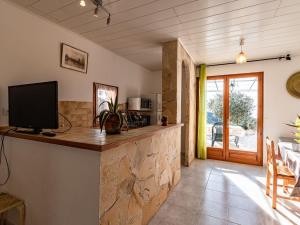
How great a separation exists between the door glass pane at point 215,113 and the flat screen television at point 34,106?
151 inches

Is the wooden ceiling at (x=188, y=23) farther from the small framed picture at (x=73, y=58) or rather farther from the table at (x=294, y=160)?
the table at (x=294, y=160)

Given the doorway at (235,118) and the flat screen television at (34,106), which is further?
the doorway at (235,118)

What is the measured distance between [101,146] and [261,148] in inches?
162

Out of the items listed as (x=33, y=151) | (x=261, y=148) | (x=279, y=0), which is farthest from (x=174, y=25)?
(x=261, y=148)

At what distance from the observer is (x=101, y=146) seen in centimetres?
108

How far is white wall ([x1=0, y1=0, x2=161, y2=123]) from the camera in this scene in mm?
1829

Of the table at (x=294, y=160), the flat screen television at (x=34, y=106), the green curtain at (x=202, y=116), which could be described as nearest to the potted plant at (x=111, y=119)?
the flat screen television at (x=34, y=106)

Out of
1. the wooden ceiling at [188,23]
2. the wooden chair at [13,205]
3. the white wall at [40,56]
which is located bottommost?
the wooden chair at [13,205]

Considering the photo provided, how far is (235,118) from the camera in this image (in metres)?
4.07

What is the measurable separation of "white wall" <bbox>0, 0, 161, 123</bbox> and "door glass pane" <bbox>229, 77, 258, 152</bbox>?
10.2 feet

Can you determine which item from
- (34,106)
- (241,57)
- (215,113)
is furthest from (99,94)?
(215,113)

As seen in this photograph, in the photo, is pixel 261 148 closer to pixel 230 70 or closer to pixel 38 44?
pixel 230 70

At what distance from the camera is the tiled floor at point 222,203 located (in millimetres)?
1902

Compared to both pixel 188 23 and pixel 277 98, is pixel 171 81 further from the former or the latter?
pixel 277 98
